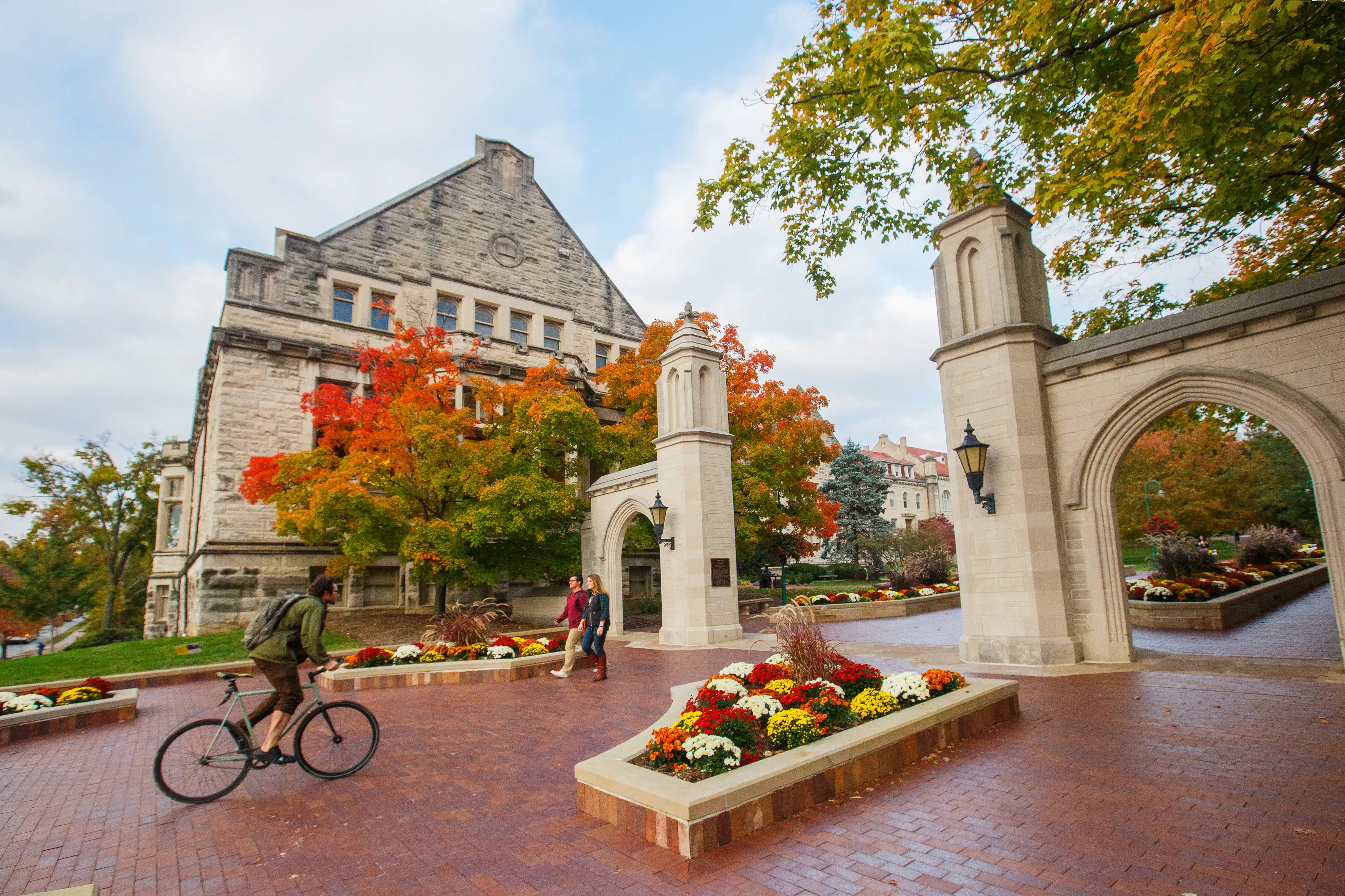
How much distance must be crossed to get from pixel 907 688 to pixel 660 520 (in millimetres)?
9770

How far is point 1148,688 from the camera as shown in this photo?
7.80m

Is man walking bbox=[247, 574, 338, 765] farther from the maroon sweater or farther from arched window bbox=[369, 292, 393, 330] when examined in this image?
arched window bbox=[369, 292, 393, 330]

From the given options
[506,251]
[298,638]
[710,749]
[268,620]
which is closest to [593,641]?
[298,638]

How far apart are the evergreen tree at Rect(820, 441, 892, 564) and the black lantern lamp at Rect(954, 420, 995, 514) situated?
29817 mm

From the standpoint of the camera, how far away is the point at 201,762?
5414 millimetres

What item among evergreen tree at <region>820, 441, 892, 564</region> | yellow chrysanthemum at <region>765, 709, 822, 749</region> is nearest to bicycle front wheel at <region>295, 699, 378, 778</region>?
yellow chrysanthemum at <region>765, 709, 822, 749</region>

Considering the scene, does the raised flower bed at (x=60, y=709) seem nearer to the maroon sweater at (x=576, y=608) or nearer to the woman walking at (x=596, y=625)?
the maroon sweater at (x=576, y=608)

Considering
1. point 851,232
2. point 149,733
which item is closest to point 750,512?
point 851,232

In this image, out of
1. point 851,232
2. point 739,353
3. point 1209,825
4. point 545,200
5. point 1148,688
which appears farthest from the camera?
point 545,200

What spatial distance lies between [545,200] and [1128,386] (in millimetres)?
26292

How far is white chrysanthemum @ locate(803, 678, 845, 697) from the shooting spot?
20.0ft

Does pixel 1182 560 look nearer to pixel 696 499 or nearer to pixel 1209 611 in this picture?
pixel 1209 611

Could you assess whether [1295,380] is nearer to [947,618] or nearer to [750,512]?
[947,618]

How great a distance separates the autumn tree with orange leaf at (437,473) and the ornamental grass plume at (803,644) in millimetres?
11210
